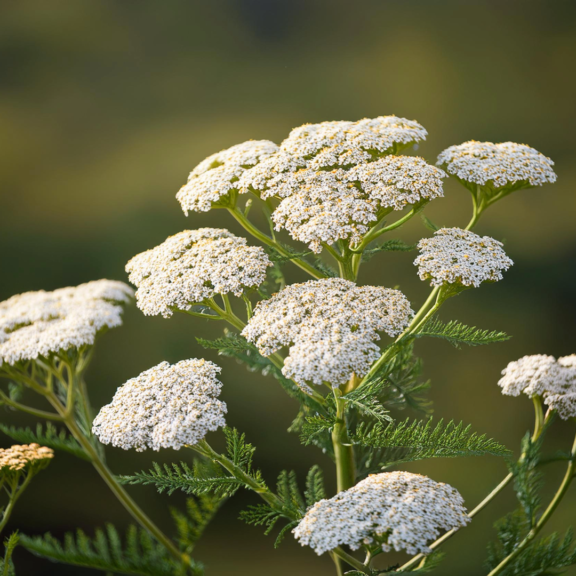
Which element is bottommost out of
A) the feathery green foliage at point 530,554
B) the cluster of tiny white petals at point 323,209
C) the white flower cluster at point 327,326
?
Answer: the feathery green foliage at point 530,554

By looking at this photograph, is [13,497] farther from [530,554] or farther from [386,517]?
[530,554]

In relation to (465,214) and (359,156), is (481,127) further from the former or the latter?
(359,156)

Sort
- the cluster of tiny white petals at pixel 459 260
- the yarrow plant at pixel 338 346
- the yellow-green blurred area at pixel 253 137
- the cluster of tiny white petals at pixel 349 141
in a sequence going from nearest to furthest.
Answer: the yarrow plant at pixel 338 346
the cluster of tiny white petals at pixel 459 260
the cluster of tiny white petals at pixel 349 141
the yellow-green blurred area at pixel 253 137

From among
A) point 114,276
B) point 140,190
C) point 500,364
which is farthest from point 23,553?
point 500,364

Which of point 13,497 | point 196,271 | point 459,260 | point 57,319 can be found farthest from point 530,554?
point 57,319

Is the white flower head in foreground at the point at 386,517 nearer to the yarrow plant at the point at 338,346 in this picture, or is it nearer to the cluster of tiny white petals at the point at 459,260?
the yarrow plant at the point at 338,346

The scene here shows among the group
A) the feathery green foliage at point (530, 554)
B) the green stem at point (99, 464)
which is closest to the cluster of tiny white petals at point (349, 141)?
the feathery green foliage at point (530, 554)
